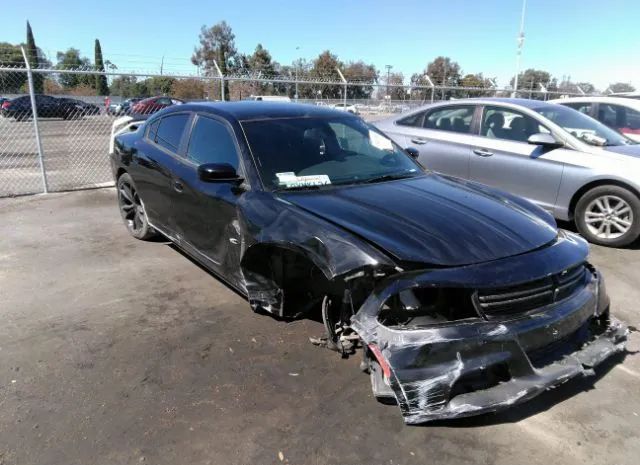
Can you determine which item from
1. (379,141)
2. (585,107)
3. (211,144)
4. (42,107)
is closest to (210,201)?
(211,144)

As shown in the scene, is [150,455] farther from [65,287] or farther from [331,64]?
[331,64]

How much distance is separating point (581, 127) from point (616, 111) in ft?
11.0

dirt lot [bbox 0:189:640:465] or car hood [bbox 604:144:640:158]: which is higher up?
car hood [bbox 604:144:640:158]

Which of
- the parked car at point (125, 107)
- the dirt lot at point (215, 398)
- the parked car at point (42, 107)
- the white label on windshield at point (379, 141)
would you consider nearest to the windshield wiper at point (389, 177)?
the white label on windshield at point (379, 141)

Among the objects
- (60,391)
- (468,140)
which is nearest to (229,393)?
(60,391)

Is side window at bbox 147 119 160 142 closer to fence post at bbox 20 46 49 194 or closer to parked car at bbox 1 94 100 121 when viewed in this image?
fence post at bbox 20 46 49 194

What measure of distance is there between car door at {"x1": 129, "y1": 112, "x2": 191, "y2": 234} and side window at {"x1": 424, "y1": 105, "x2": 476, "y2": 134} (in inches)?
151

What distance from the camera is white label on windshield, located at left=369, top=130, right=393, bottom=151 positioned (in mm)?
4230

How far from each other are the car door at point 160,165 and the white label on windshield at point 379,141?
1665mm

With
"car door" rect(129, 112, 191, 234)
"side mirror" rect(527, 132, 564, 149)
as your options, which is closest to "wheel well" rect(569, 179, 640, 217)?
"side mirror" rect(527, 132, 564, 149)

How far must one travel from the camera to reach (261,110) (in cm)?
416

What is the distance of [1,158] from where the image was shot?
12.0 meters

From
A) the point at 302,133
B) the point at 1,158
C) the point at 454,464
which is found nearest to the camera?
the point at 454,464

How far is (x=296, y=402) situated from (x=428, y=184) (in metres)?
1.84
